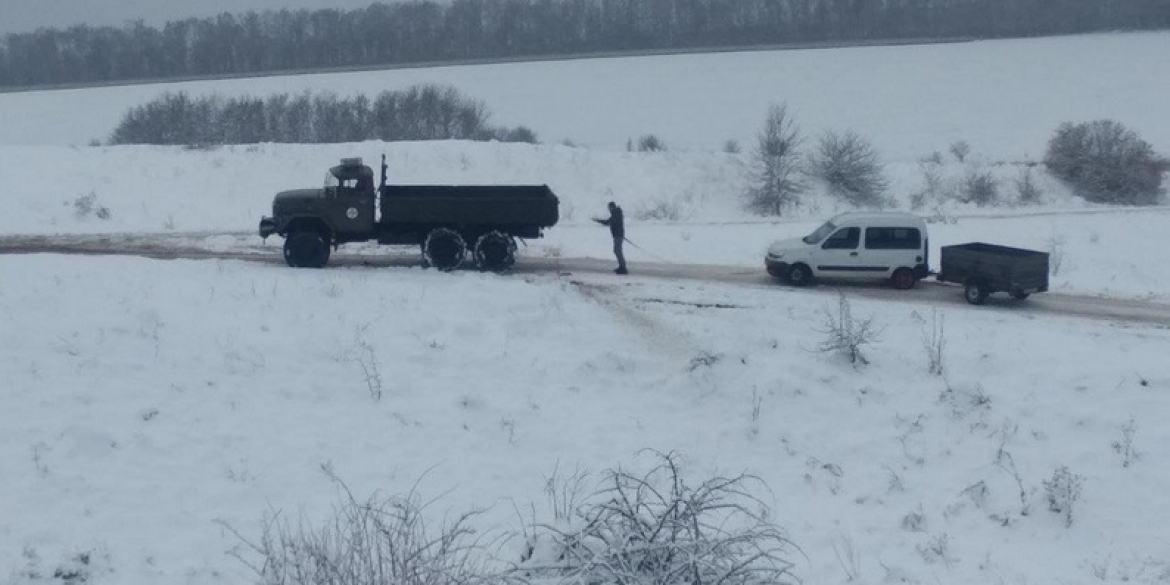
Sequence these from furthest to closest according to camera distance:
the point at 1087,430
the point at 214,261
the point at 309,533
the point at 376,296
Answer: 1. the point at 214,261
2. the point at 376,296
3. the point at 1087,430
4. the point at 309,533

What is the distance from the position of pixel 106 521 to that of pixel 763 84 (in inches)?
2783

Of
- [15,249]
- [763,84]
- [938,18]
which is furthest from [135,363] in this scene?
[938,18]

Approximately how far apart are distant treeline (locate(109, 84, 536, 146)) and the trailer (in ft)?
119

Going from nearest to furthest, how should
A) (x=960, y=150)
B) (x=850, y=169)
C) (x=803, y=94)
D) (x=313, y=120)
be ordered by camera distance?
(x=850, y=169)
(x=960, y=150)
(x=313, y=120)
(x=803, y=94)

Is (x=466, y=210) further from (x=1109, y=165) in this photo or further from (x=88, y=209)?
(x=1109, y=165)

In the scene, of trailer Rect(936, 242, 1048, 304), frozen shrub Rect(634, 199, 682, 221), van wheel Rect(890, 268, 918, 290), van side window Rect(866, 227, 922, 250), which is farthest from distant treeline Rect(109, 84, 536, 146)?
trailer Rect(936, 242, 1048, 304)

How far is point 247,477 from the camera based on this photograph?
43.0 ft

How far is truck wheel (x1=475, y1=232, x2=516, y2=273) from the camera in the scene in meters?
22.0

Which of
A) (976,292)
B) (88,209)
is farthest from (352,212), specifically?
(88,209)

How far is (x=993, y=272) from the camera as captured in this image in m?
20.2

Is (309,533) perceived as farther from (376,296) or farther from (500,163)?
(500,163)

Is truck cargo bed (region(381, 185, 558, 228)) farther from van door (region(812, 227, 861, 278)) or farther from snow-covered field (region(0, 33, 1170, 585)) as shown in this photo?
van door (region(812, 227, 861, 278))

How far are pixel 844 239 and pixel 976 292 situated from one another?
9.17 ft

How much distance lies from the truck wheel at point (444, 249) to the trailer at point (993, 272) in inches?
372
